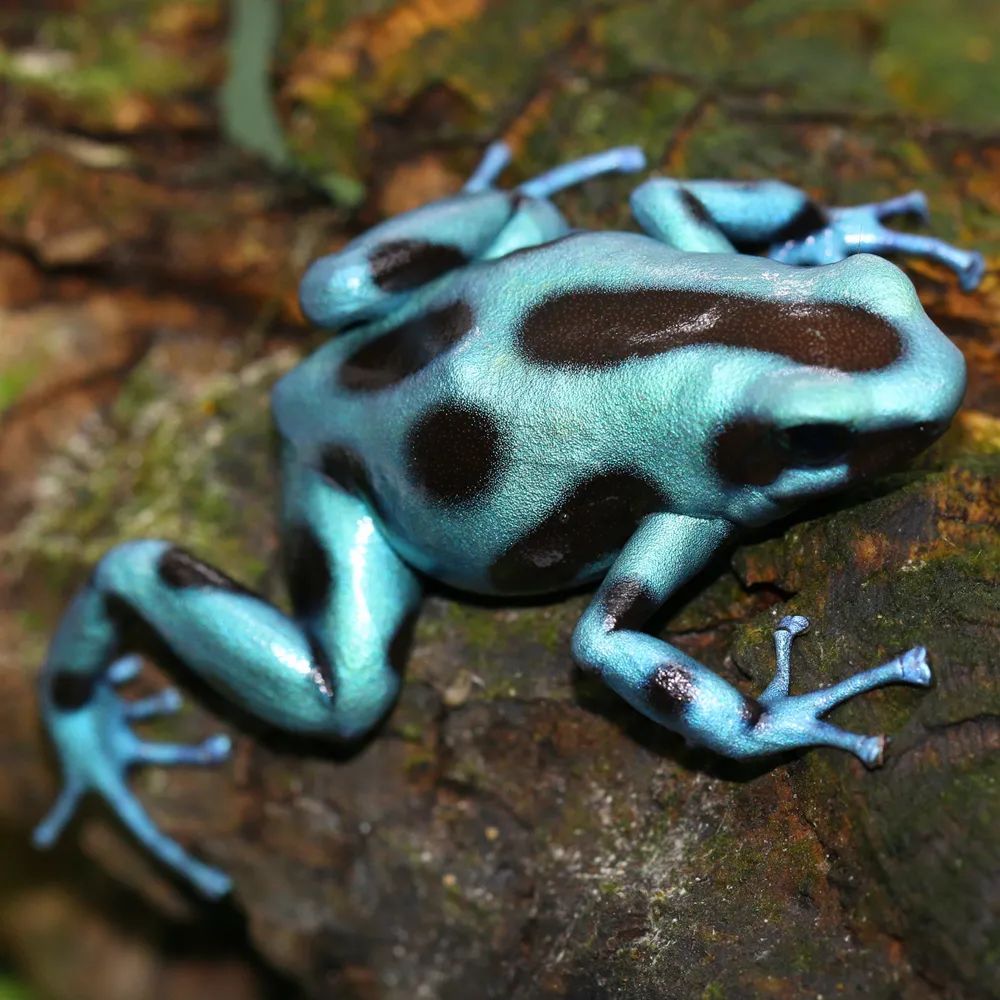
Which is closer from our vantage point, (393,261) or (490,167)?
(393,261)

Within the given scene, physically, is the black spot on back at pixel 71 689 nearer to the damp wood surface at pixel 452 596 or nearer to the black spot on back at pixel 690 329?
the damp wood surface at pixel 452 596

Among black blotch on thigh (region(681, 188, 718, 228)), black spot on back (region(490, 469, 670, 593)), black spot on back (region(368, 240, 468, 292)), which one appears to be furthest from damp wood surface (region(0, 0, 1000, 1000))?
black spot on back (region(368, 240, 468, 292))

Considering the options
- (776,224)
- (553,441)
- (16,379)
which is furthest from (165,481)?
(776,224)

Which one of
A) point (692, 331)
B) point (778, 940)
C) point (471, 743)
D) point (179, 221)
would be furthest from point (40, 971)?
point (692, 331)

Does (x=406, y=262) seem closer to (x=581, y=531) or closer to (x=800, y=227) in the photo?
(x=581, y=531)

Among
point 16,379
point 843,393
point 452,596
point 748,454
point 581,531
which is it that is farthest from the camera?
point 16,379

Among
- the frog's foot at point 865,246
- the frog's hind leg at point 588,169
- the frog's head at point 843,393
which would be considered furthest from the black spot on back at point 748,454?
the frog's hind leg at point 588,169

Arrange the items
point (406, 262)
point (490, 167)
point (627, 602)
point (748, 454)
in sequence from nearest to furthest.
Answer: point (748, 454), point (627, 602), point (406, 262), point (490, 167)

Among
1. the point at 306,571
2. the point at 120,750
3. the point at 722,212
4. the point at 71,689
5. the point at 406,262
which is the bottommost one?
the point at 120,750
